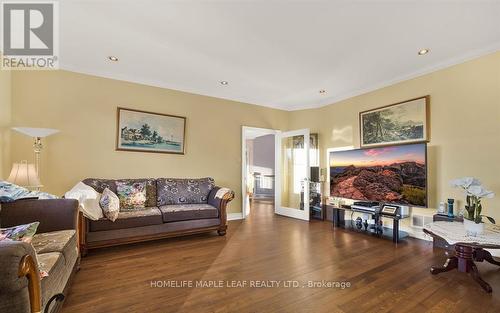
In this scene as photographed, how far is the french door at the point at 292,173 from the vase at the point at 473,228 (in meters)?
2.81

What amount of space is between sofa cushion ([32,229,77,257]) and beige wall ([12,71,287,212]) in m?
1.84

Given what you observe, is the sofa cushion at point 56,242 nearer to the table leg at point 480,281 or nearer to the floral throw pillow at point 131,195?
the floral throw pillow at point 131,195

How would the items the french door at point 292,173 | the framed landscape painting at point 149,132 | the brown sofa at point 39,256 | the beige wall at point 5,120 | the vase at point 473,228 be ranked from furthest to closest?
the french door at point 292,173 → the framed landscape painting at point 149,132 → the beige wall at point 5,120 → the vase at point 473,228 → the brown sofa at point 39,256

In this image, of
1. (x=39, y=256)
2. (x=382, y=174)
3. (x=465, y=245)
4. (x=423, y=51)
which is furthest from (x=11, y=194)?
(x=423, y=51)

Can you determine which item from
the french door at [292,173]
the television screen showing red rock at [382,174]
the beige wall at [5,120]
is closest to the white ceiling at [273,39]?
the beige wall at [5,120]

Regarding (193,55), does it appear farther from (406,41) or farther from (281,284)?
(281,284)

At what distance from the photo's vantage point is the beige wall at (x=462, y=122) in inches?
114

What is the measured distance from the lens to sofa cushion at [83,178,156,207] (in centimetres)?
338

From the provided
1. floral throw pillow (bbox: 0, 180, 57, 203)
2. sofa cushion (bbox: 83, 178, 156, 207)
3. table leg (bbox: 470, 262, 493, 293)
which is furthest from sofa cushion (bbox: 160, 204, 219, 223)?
table leg (bbox: 470, 262, 493, 293)

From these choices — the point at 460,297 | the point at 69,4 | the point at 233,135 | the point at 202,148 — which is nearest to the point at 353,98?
the point at 233,135

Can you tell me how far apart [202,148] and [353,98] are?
326 centimetres

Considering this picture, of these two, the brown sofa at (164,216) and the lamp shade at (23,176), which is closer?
the lamp shade at (23,176)

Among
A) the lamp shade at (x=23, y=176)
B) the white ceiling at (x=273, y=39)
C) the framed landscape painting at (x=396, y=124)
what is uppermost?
the white ceiling at (x=273, y=39)

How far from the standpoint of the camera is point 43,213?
7.06ft
